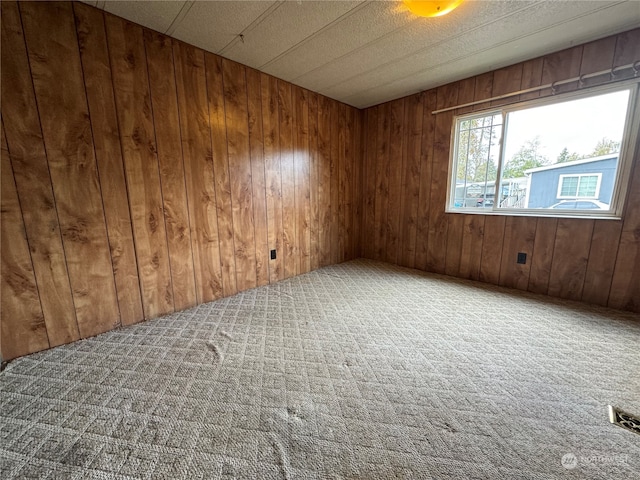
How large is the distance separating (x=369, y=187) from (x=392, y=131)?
2.68 ft

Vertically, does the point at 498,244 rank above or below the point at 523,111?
below

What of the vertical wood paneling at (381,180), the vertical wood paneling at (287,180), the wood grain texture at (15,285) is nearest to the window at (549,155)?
the vertical wood paneling at (381,180)

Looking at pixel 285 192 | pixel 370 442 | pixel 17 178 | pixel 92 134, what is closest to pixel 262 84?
pixel 285 192

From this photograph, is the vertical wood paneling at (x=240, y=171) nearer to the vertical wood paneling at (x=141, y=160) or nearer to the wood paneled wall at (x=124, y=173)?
the wood paneled wall at (x=124, y=173)

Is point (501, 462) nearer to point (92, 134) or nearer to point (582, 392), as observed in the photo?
point (582, 392)

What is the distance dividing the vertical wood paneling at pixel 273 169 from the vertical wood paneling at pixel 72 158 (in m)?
1.40

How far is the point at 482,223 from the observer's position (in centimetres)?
276

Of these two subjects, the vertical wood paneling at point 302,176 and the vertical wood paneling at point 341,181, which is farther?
the vertical wood paneling at point 341,181

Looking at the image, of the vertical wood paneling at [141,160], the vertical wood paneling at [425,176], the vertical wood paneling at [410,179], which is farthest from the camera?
the vertical wood paneling at [410,179]

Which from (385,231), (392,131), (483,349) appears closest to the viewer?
(483,349)

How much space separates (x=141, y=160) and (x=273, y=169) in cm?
121

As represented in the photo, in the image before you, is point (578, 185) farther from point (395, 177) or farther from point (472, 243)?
point (395, 177)

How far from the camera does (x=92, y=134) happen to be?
1681 mm

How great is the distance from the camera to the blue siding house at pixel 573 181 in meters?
2.11
